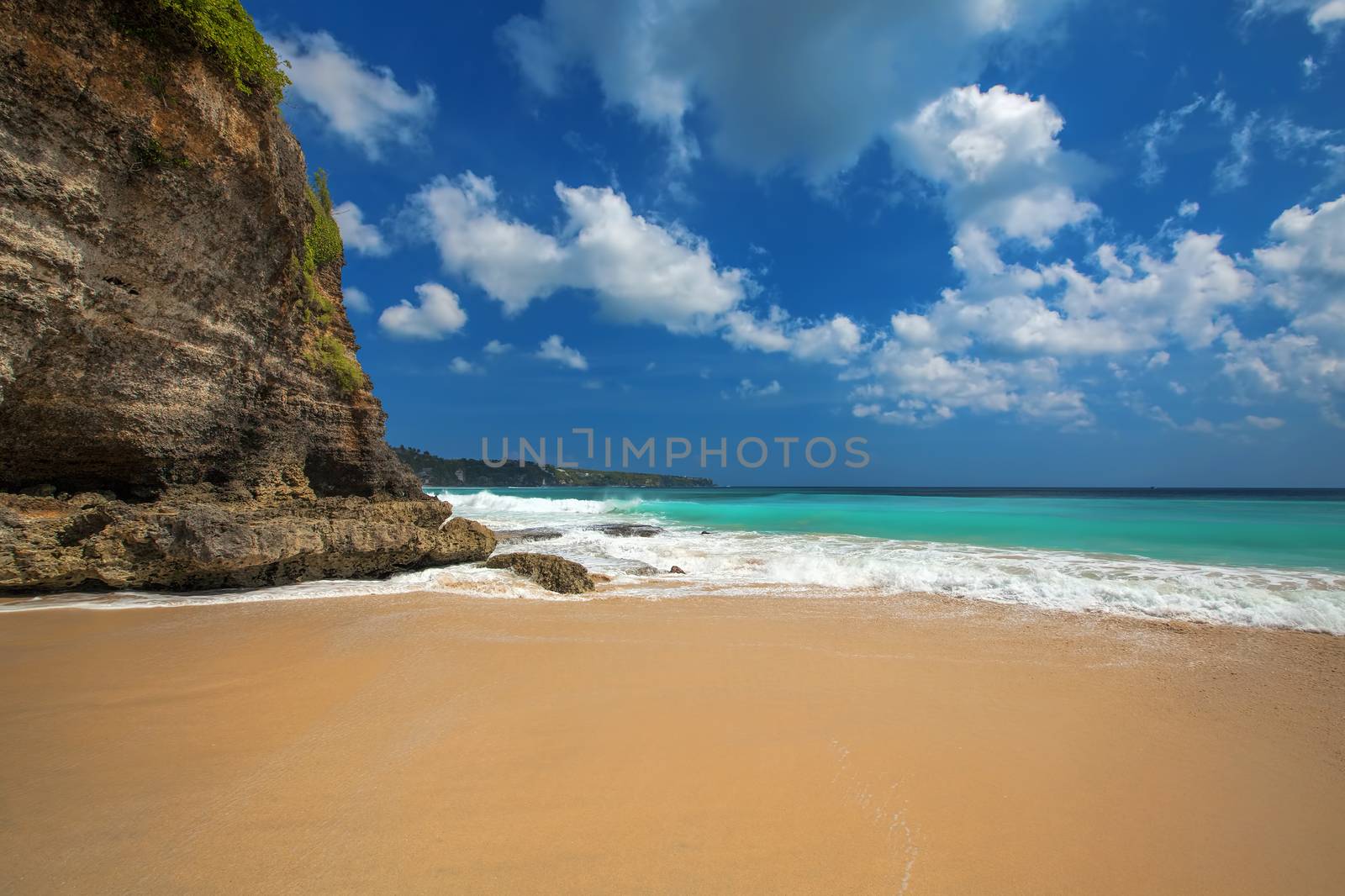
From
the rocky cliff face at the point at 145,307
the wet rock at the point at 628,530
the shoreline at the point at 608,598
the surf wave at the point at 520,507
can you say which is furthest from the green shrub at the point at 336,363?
the surf wave at the point at 520,507

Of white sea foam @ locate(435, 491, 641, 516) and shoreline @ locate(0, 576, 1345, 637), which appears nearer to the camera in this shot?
shoreline @ locate(0, 576, 1345, 637)

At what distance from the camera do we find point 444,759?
114 inches

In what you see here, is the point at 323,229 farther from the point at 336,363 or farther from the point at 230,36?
the point at 230,36

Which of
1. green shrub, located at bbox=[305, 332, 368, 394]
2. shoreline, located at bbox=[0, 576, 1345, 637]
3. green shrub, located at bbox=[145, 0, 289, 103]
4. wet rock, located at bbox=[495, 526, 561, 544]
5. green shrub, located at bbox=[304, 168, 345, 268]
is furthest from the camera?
wet rock, located at bbox=[495, 526, 561, 544]

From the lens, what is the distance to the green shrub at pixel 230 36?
6.71 metres

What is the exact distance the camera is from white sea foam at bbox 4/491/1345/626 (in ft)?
22.3

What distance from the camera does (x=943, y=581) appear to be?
8.62 meters

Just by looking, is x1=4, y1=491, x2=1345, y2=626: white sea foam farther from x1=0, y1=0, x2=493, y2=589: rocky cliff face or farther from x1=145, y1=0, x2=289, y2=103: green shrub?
x1=145, y1=0, x2=289, y2=103: green shrub

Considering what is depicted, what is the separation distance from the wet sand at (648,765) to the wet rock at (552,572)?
2712mm

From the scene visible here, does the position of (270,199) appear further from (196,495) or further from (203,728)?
(203,728)

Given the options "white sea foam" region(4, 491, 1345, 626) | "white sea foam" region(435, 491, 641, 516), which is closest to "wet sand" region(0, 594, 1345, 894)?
"white sea foam" region(4, 491, 1345, 626)

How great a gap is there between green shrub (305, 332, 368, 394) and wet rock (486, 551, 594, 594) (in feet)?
15.7

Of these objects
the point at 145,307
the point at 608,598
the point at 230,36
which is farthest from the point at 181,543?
the point at 230,36

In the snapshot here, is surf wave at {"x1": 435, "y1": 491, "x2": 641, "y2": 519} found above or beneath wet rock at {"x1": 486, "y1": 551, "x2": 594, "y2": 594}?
beneath
